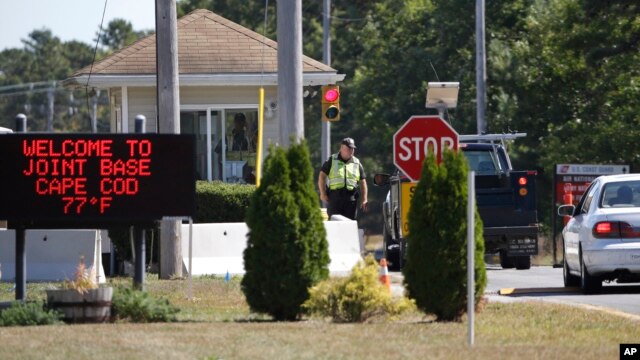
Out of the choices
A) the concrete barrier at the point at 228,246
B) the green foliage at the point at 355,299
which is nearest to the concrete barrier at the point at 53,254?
the concrete barrier at the point at 228,246

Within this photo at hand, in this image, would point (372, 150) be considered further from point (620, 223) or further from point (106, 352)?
point (106, 352)

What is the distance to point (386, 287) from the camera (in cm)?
1370

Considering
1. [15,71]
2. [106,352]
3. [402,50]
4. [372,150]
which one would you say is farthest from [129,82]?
[15,71]

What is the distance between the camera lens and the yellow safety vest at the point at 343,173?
73.1 ft

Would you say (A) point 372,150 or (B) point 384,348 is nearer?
(B) point 384,348

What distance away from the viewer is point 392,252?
80.5ft

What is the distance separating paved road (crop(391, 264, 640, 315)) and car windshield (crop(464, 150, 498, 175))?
1.78 m

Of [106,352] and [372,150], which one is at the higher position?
[372,150]

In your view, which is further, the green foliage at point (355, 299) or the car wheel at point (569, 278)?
the car wheel at point (569, 278)

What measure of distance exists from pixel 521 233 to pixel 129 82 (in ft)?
30.8

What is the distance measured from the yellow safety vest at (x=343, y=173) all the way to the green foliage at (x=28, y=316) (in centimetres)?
935

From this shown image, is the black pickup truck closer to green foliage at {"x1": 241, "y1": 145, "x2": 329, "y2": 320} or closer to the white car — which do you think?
the white car

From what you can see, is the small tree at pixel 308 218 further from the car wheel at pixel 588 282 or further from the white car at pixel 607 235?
the car wheel at pixel 588 282

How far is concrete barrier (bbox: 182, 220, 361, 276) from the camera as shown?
21172 millimetres
